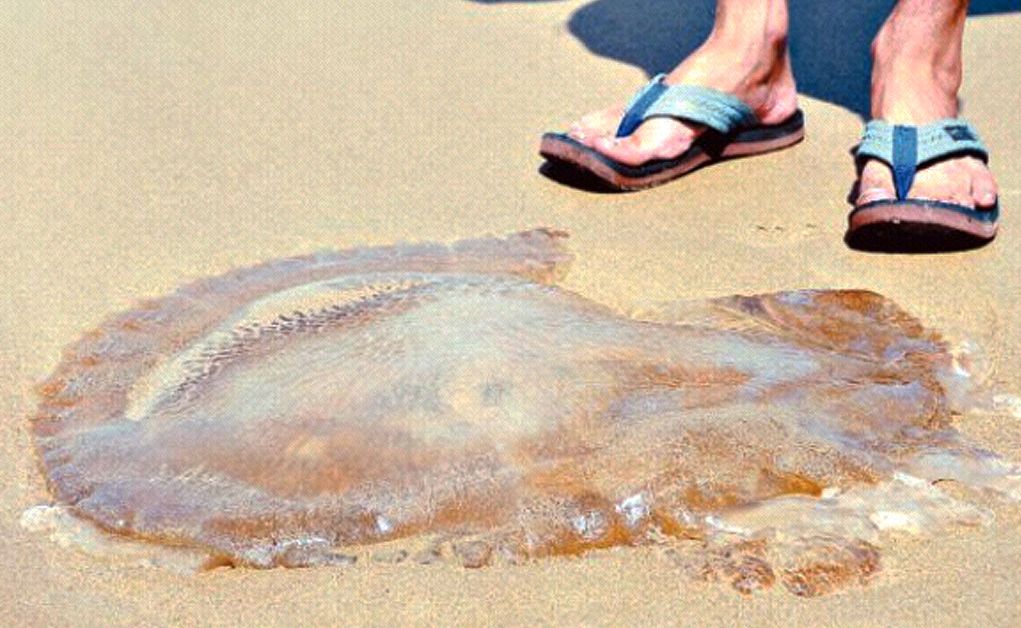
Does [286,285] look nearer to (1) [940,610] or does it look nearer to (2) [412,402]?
(2) [412,402]

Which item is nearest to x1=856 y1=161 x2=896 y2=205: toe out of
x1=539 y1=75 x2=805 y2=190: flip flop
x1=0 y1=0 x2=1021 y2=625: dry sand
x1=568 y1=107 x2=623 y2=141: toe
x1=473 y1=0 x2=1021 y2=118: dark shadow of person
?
x1=0 y1=0 x2=1021 y2=625: dry sand

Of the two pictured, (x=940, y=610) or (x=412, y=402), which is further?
(x=412, y=402)

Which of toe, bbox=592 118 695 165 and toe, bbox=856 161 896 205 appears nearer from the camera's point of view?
toe, bbox=856 161 896 205

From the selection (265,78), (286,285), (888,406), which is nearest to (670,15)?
(265,78)

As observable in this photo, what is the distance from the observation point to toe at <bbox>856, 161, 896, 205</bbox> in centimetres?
274

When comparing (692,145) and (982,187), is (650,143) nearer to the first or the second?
(692,145)

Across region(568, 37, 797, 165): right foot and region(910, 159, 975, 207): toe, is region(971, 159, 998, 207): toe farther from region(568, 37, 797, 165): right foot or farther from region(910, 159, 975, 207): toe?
region(568, 37, 797, 165): right foot

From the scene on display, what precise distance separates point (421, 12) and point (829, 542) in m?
2.68

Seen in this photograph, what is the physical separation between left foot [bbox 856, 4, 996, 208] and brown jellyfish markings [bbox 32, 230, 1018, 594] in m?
0.50

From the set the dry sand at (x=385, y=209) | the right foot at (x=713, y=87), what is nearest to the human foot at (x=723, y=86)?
the right foot at (x=713, y=87)

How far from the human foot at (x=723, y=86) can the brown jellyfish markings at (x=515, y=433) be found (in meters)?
0.75

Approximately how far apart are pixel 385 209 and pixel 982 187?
1.23 meters

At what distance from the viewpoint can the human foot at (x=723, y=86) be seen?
3.05m

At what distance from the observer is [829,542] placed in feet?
5.82
